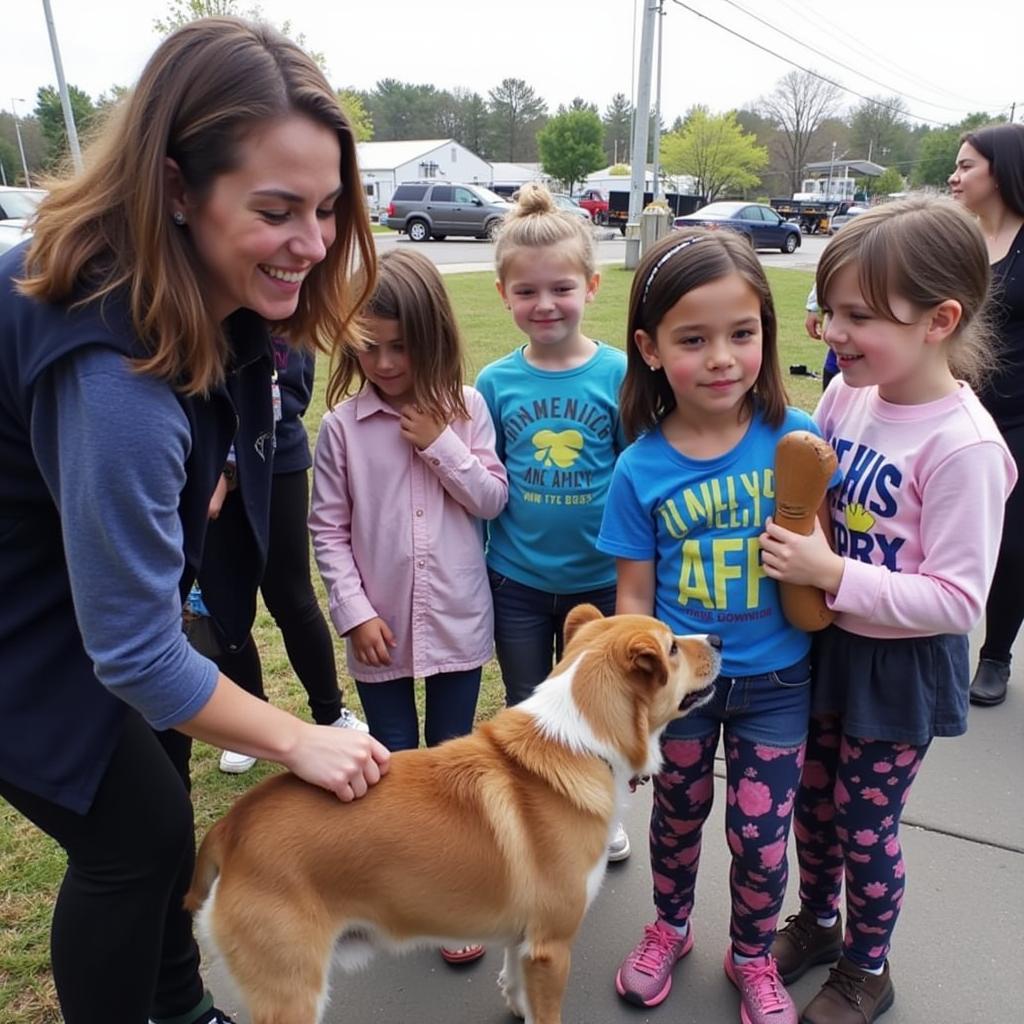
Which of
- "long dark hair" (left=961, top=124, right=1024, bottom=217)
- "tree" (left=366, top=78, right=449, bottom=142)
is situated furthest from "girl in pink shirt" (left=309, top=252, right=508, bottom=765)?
"tree" (left=366, top=78, right=449, bottom=142)

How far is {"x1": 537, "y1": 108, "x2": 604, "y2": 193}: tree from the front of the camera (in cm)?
6994

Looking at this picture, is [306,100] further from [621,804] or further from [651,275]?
[621,804]

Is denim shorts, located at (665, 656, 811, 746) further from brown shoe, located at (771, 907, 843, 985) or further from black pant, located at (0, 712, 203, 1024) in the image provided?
black pant, located at (0, 712, 203, 1024)

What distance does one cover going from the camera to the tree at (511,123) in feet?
308

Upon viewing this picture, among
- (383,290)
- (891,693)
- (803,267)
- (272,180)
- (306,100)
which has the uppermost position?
(306,100)

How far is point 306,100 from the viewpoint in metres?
1.51

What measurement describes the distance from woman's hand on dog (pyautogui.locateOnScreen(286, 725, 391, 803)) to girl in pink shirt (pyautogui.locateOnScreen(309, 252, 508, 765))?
0.68 metres

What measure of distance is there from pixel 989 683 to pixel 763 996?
2366mm

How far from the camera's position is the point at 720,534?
2199 mm

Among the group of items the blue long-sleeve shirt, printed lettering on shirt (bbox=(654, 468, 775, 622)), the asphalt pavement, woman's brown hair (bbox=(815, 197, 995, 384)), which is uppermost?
woman's brown hair (bbox=(815, 197, 995, 384))

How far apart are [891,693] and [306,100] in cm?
194

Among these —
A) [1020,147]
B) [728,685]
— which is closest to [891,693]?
[728,685]

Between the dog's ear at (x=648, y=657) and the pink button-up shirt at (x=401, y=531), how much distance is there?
30.3 inches

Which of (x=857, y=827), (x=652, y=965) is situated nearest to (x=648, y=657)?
(x=857, y=827)
